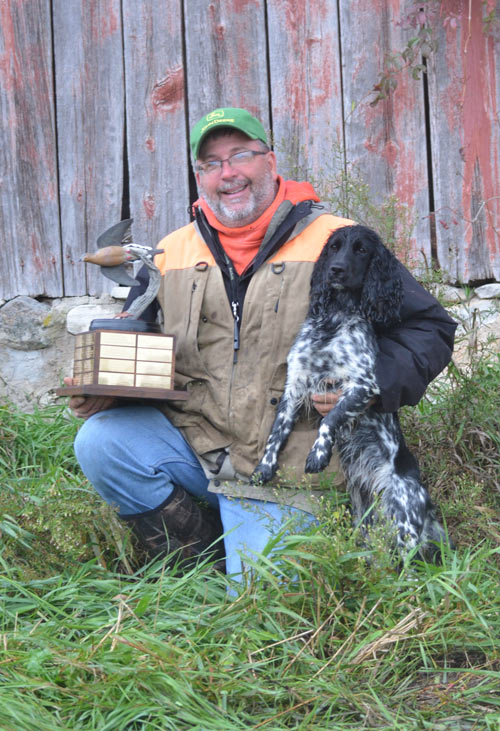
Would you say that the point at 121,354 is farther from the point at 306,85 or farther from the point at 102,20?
the point at 102,20

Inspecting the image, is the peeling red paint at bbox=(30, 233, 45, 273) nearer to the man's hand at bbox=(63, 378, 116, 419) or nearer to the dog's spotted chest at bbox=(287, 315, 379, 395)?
the man's hand at bbox=(63, 378, 116, 419)

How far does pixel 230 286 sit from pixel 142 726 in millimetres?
1695

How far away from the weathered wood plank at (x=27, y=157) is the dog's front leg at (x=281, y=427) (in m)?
2.01

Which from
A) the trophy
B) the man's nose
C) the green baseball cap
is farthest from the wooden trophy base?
the green baseball cap

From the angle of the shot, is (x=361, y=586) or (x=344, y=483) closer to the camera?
(x=361, y=586)

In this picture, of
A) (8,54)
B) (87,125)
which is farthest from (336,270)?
(8,54)

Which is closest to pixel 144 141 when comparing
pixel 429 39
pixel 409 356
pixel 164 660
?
pixel 429 39

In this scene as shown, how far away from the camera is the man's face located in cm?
311

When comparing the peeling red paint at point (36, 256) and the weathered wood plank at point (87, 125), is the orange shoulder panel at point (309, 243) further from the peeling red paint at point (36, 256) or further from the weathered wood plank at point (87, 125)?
the peeling red paint at point (36, 256)

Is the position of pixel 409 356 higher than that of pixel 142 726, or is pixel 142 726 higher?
pixel 409 356

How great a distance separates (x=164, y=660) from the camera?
→ 2039 mm

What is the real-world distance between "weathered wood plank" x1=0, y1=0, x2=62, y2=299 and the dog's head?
6.84 ft

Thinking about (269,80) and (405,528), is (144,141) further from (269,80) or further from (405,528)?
(405,528)

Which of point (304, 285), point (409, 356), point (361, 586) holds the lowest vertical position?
point (361, 586)
